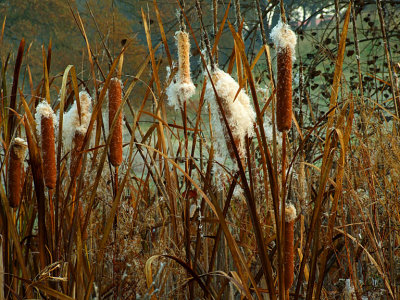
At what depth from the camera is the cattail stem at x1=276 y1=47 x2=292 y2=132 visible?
833mm

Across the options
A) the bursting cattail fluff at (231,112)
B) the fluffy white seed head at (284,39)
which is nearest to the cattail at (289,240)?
the bursting cattail fluff at (231,112)

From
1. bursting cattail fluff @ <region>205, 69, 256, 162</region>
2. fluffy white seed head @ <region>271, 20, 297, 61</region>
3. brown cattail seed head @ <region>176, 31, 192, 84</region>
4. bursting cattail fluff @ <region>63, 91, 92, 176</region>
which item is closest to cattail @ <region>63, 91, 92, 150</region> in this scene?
bursting cattail fluff @ <region>63, 91, 92, 176</region>

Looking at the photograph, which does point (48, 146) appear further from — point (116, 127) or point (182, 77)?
point (182, 77)

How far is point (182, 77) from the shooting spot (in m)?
1.07

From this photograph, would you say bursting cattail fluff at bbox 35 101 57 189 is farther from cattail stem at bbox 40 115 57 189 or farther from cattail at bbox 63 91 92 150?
cattail at bbox 63 91 92 150

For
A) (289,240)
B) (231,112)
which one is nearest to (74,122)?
(231,112)

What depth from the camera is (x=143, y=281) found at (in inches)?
51.3

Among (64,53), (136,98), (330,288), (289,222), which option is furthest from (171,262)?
(64,53)

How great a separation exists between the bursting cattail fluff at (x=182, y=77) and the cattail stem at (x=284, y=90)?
0.26m

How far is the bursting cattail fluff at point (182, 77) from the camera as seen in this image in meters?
1.03

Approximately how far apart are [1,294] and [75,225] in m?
0.21

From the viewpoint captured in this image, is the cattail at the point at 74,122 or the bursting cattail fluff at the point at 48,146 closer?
the bursting cattail fluff at the point at 48,146

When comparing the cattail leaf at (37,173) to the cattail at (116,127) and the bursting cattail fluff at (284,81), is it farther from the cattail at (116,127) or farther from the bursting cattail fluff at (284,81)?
the bursting cattail fluff at (284,81)

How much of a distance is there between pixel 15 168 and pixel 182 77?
0.44 metres
